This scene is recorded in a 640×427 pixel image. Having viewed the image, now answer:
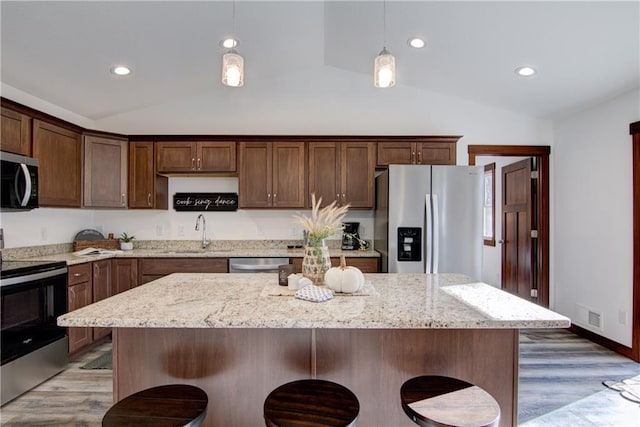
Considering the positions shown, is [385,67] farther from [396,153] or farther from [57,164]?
[57,164]

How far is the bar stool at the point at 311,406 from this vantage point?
1170mm

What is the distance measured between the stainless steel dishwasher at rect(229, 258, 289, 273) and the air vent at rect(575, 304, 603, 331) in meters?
3.14

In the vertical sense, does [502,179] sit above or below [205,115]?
below

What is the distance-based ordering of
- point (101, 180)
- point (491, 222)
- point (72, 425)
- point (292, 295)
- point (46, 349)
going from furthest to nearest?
point (491, 222), point (101, 180), point (46, 349), point (72, 425), point (292, 295)

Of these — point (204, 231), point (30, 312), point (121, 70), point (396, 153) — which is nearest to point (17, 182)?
point (30, 312)

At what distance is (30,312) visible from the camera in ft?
8.41

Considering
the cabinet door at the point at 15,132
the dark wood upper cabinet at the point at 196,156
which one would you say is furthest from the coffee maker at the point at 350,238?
the cabinet door at the point at 15,132

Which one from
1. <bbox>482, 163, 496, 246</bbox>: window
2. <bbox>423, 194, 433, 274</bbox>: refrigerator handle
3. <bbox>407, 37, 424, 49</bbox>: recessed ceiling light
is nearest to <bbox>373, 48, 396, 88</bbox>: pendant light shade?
<bbox>407, 37, 424, 49</bbox>: recessed ceiling light

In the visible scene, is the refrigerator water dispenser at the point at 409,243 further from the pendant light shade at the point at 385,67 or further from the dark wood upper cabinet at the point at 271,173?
the pendant light shade at the point at 385,67

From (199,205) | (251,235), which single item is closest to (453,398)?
(251,235)

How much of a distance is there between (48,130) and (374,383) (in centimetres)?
338

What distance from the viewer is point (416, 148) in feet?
12.5

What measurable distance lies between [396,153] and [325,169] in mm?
799

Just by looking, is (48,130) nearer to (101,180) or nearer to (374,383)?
(101,180)
